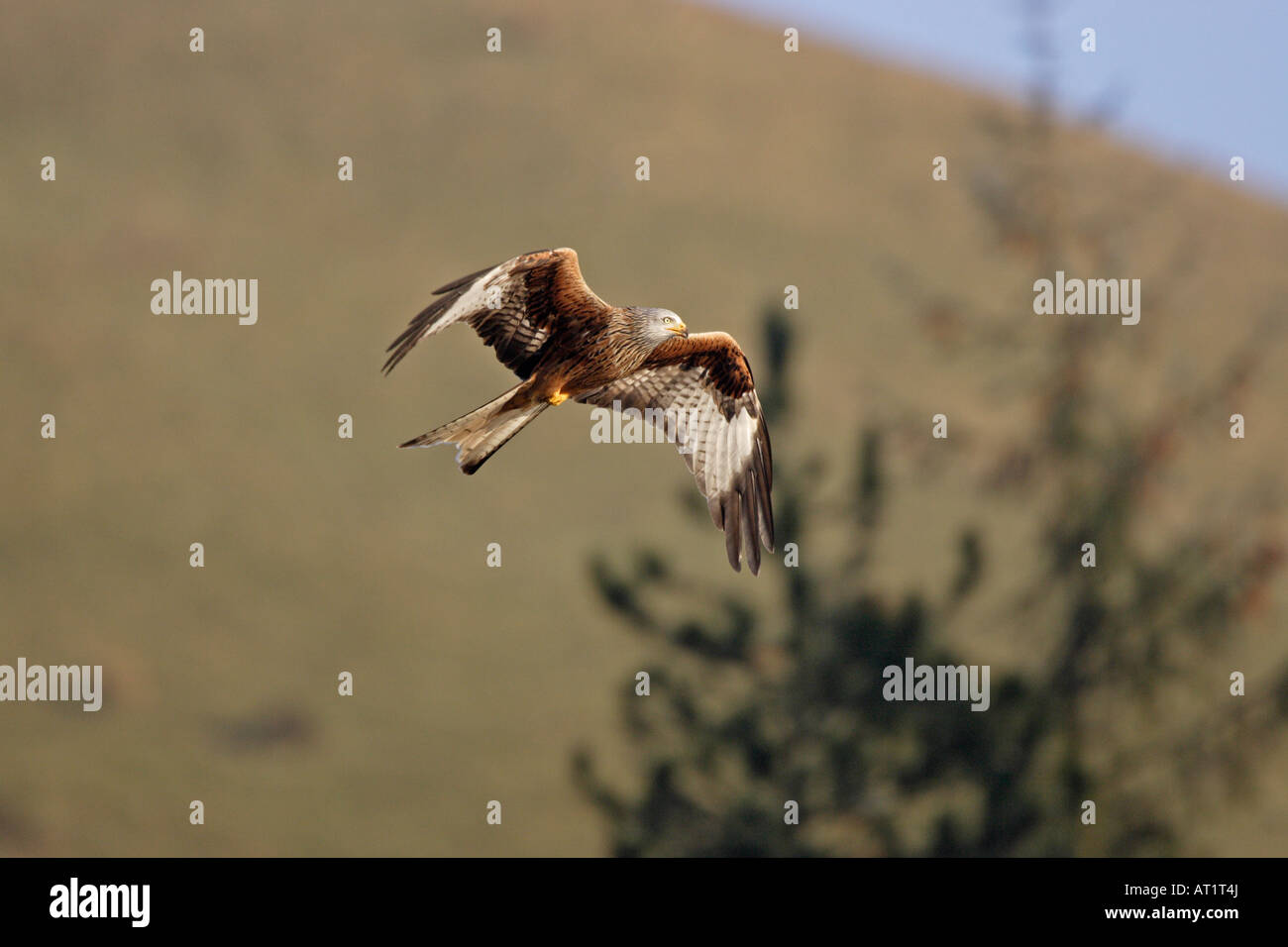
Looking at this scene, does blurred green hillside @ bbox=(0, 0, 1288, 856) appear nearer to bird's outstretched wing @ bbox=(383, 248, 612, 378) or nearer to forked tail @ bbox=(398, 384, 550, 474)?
bird's outstretched wing @ bbox=(383, 248, 612, 378)

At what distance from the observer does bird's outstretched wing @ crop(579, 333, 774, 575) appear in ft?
31.7

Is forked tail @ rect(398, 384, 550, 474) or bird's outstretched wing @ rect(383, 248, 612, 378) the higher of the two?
bird's outstretched wing @ rect(383, 248, 612, 378)

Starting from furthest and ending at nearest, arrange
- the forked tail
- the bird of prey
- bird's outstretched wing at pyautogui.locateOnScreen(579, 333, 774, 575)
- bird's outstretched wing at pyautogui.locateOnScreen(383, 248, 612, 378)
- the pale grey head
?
1. bird's outstretched wing at pyautogui.locateOnScreen(579, 333, 774, 575)
2. the pale grey head
3. bird's outstretched wing at pyautogui.locateOnScreen(383, 248, 612, 378)
4. the bird of prey
5. the forked tail

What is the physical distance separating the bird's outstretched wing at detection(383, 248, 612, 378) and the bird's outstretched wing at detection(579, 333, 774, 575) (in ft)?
2.04

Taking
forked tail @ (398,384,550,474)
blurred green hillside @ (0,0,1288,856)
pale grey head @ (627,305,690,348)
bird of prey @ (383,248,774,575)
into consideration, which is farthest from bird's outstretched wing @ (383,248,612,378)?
Result: blurred green hillside @ (0,0,1288,856)

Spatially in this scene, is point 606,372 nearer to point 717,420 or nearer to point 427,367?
point 717,420

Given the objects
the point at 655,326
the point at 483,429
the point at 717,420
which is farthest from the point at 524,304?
the point at 717,420

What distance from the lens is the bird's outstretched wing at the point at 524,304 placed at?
835cm

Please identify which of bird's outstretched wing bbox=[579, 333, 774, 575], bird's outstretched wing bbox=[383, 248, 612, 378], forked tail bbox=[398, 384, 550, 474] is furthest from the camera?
bird's outstretched wing bbox=[579, 333, 774, 575]

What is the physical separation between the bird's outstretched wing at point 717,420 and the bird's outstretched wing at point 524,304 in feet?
2.04

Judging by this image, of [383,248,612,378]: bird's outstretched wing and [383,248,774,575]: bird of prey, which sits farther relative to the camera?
[383,248,612,378]: bird's outstretched wing

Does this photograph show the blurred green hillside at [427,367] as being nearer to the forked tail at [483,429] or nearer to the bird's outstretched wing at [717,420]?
the bird's outstretched wing at [717,420]

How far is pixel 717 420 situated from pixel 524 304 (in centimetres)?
169

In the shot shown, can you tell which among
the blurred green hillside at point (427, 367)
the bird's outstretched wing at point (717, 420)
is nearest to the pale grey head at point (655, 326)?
the bird's outstretched wing at point (717, 420)
